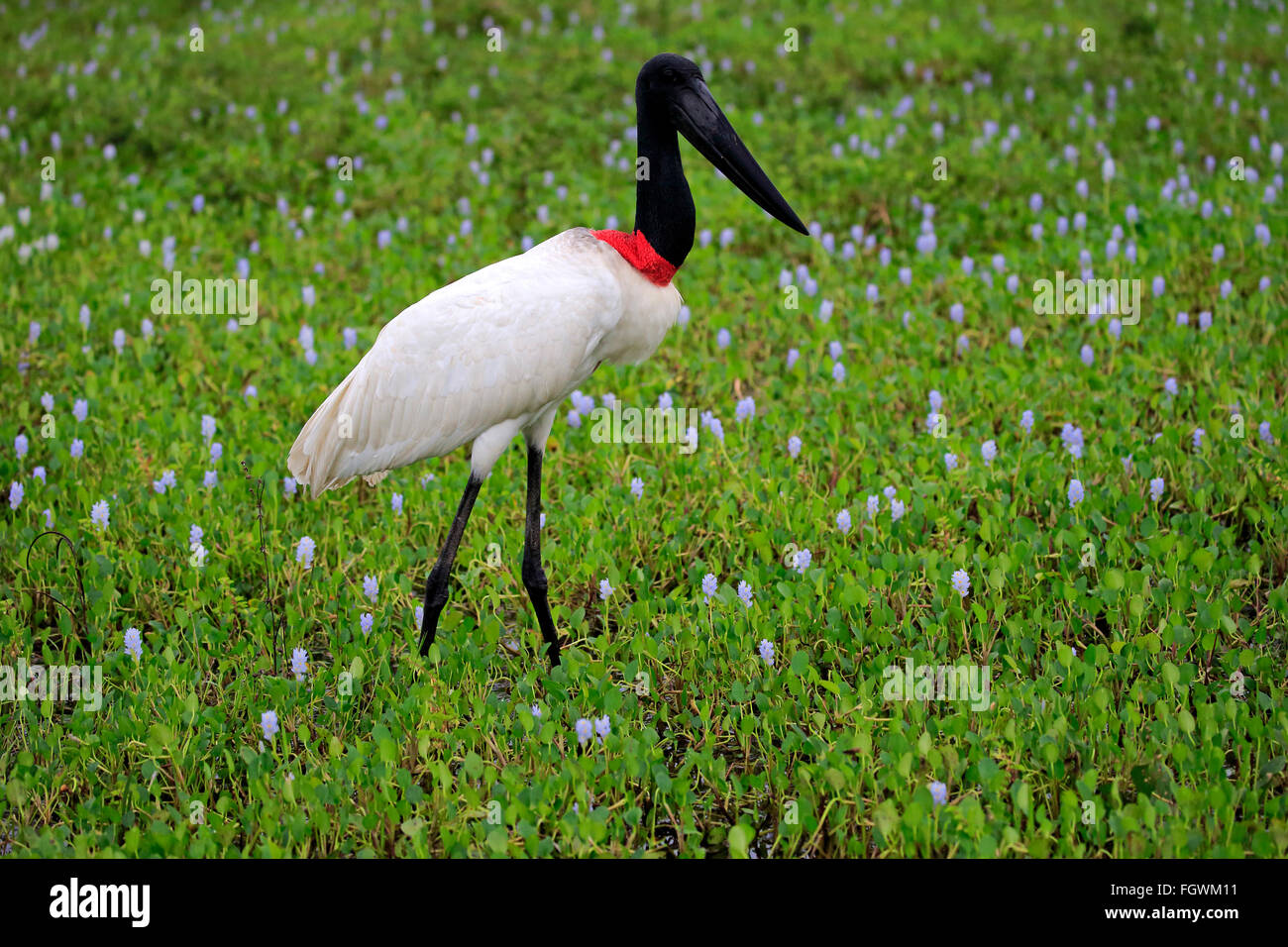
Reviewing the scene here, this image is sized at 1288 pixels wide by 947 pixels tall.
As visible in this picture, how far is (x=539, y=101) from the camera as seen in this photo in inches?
426

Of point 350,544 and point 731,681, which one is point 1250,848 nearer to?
point 731,681

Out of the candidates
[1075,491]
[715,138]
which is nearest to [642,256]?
[715,138]

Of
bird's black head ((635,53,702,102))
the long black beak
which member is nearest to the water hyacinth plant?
the long black beak

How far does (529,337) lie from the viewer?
177 inches

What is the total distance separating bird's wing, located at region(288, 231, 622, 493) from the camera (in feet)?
14.8

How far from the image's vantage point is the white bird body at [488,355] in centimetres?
452

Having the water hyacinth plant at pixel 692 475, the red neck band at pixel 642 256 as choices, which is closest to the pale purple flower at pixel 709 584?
the water hyacinth plant at pixel 692 475

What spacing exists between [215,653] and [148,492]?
1.44 meters

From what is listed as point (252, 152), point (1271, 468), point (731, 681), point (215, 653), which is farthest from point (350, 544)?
point (252, 152)

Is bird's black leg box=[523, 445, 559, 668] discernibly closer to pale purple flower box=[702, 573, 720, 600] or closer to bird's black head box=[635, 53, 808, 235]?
pale purple flower box=[702, 573, 720, 600]

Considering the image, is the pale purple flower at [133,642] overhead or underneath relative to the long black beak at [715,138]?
underneath

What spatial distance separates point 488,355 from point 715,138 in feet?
4.15

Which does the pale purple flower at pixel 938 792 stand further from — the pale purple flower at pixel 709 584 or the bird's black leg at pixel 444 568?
the bird's black leg at pixel 444 568

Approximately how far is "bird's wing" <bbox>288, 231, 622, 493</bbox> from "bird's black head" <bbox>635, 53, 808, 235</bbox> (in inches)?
24.1
